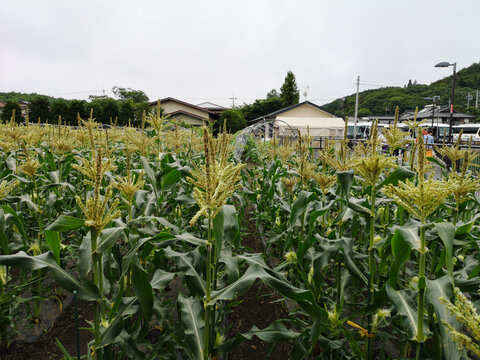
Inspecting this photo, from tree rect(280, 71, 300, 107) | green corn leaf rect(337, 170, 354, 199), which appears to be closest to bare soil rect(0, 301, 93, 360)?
green corn leaf rect(337, 170, 354, 199)

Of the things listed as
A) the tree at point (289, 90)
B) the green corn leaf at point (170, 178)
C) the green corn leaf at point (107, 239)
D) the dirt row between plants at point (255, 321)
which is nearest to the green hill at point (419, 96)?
the tree at point (289, 90)

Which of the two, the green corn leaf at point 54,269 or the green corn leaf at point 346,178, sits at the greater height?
the green corn leaf at point 346,178

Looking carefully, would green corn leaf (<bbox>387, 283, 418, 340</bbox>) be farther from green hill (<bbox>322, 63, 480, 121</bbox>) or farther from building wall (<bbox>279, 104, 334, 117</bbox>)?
green hill (<bbox>322, 63, 480, 121</bbox>)

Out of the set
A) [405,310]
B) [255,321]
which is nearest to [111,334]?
[405,310]

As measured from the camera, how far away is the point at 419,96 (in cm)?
6931

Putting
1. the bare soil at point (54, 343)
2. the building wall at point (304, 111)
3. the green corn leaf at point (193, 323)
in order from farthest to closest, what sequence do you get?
the building wall at point (304, 111), the bare soil at point (54, 343), the green corn leaf at point (193, 323)

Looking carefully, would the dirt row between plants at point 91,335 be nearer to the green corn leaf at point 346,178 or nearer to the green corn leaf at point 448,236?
the green corn leaf at point 346,178

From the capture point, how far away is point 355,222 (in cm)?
249

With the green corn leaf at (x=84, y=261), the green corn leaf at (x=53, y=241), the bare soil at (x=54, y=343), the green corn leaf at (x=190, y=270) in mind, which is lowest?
the bare soil at (x=54, y=343)

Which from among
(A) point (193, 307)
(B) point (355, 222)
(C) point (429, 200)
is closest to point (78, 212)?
(A) point (193, 307)

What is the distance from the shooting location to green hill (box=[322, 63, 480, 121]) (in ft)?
221

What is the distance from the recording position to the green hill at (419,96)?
67.3 metres

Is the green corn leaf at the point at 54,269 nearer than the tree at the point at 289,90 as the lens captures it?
Yes

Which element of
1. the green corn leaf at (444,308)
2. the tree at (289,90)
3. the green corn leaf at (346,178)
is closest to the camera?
Answer: the green corn leaf at (444,308)
